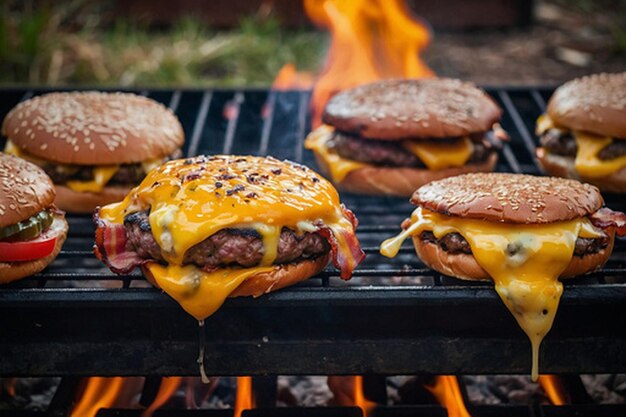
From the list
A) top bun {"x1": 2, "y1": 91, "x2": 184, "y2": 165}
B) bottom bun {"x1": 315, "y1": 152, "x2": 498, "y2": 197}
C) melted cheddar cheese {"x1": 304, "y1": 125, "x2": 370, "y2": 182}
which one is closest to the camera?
top bun {"x1": 2, "y1": 91, "x2": 184, "y2": 165}

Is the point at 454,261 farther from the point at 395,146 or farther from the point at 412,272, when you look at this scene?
the point at 395,146

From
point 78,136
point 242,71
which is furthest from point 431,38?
point 78,136

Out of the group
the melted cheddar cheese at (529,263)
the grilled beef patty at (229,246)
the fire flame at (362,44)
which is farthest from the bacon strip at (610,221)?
the fire flame at (362,44)

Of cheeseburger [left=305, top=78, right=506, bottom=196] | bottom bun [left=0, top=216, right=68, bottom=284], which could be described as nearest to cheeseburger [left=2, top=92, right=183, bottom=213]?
bottom bun [left=0, top=216, right=68, bottom=284]

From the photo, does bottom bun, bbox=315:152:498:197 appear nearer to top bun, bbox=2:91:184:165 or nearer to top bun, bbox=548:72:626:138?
top bun, bbox=548:72:626:138

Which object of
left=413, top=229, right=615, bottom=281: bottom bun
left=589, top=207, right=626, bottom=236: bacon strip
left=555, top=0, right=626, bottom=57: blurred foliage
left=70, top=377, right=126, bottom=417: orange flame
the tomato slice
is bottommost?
left=555, top=0, right=626, bottom=57: blurred foliage

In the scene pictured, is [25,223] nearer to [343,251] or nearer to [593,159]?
[343,251]

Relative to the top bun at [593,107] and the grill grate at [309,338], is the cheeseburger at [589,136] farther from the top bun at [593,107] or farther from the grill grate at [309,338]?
the grill grate at [309,338]

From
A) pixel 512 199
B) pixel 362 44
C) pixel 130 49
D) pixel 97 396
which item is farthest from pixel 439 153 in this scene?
pixel 130 49
